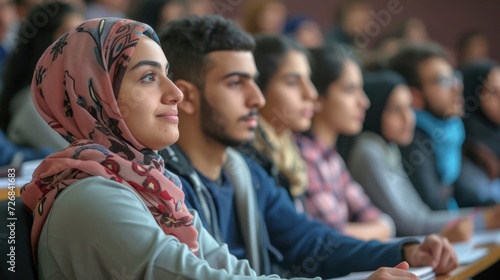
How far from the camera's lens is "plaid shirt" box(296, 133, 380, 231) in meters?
2.62

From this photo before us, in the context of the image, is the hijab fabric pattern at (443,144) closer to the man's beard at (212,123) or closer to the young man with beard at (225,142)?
the young man with beard at (225,142)

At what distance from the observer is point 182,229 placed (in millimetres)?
1328

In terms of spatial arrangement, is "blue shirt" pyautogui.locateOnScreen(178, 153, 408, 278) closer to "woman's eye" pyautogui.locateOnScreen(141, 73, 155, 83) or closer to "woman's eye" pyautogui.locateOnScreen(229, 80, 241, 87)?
"woman's eye" pyautogui.locateOnScreen(229, 80, 241, 87)

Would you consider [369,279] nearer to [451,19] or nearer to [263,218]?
[263,218]

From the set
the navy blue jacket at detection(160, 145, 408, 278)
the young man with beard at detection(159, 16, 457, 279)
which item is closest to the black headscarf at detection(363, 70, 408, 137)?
the navy blue jacket at detection(160, 145, 408, 278)

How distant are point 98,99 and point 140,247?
258 millimetres

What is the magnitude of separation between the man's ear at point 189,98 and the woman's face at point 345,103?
1.15 meters

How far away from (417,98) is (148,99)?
2.47 meters

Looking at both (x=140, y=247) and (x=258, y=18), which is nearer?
(x=140, y=247)

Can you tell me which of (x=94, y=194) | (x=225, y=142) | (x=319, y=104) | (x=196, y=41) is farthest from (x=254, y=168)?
(x=319, y=104)

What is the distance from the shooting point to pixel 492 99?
3.80 meters

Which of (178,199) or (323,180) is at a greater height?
(178,199)

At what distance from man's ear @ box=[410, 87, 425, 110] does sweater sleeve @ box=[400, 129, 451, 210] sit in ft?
0.59

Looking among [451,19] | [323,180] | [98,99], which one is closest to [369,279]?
[98,99]
